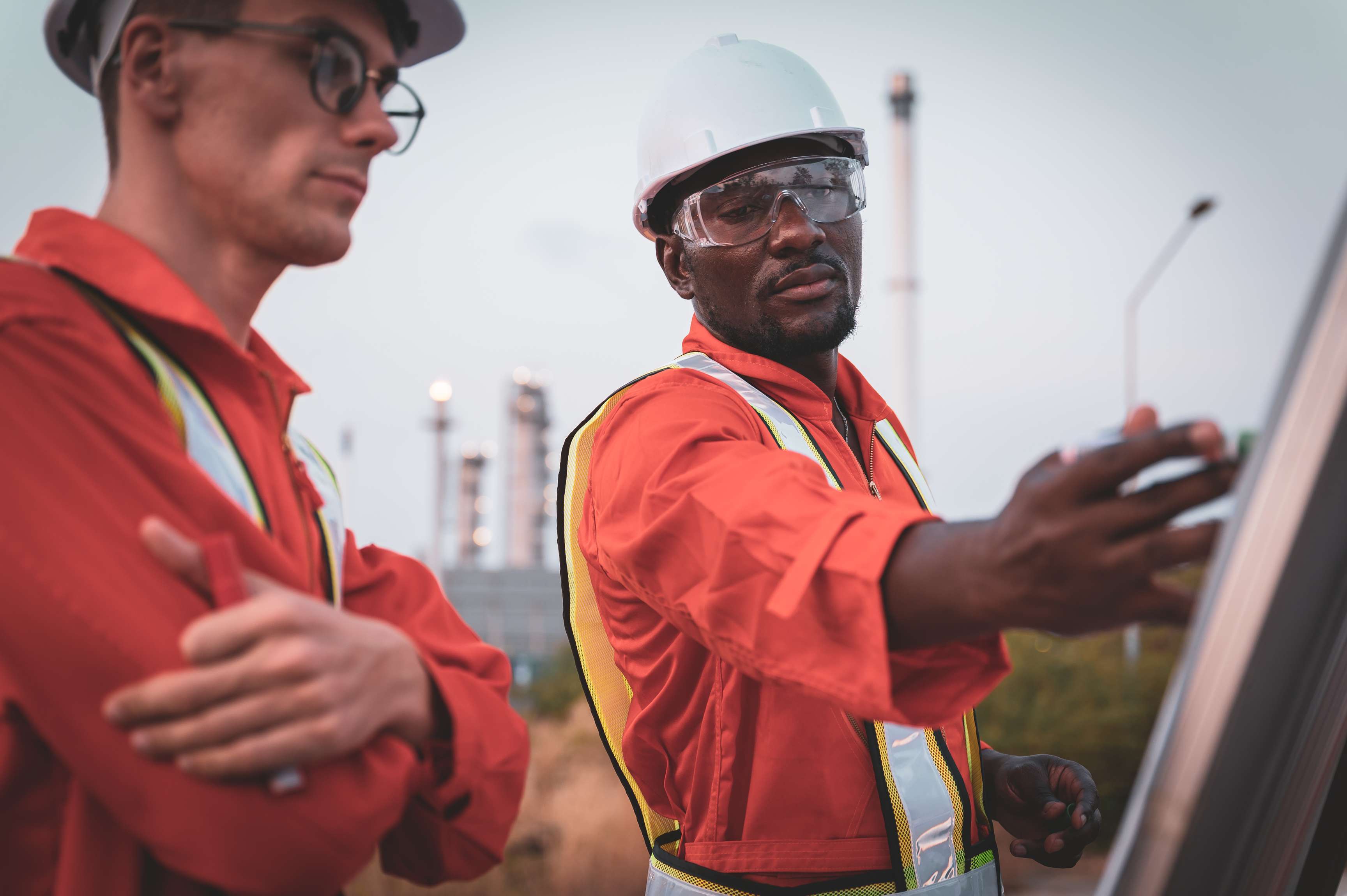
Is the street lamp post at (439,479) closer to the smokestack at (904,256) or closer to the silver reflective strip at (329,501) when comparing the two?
the smokestack at (904,256)

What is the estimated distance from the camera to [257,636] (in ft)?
3.67

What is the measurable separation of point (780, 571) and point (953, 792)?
1.02m

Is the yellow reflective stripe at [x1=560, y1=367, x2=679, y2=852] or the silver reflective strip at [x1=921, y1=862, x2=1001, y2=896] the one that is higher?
the yellow reflective stripe at [x1=560, y1=367, x2=679, y2=852]

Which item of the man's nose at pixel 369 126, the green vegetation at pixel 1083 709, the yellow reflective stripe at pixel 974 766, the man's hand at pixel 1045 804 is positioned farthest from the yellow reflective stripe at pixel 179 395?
the green vegetation at pixel 1083 709

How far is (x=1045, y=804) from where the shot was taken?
2457 mm

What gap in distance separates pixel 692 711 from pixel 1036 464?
1086 millimetres

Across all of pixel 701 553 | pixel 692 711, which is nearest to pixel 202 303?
pixel 701 553

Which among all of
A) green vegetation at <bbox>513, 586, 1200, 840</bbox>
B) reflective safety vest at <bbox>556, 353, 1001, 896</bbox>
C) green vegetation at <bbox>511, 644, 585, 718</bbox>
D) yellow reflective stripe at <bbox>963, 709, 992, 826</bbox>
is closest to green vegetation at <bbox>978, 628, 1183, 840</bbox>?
green vegetation at <bbox>513, 586, 1200, 840</bbox>

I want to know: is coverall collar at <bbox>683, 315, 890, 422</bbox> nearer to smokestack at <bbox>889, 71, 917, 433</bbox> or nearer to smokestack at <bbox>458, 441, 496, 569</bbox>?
smokestack at <bbox>889, 71, 917, 433</bbox>

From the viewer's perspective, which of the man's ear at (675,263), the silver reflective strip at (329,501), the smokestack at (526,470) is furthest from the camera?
the smokestack at (526,470)

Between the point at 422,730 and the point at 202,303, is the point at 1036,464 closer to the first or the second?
the point at 422,730

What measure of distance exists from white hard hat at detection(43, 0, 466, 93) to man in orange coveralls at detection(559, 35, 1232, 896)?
71cm

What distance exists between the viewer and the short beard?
2.47 meters

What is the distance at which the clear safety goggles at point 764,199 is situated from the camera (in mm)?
2523
